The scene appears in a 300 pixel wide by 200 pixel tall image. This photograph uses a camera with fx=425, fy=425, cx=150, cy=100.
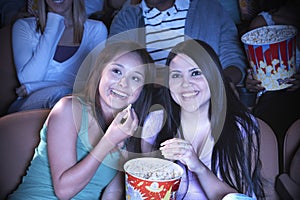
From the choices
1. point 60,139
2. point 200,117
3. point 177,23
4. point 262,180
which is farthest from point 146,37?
point 262,180

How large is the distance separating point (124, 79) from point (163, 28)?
0.20 meters

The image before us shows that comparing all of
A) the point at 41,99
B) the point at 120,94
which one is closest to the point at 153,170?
the point at 120,94

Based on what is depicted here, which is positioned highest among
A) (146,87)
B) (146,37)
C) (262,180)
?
(146,37)

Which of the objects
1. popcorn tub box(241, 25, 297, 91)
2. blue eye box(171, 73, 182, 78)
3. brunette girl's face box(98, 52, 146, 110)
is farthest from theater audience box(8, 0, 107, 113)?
popcorn tub box(241, 25, 297, 91)

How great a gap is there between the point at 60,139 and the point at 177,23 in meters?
0.51

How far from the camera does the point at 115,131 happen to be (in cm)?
132

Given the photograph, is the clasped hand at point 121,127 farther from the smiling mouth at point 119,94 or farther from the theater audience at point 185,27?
the theater audience at point 185,27

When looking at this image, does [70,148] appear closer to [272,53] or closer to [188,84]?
[188,84]

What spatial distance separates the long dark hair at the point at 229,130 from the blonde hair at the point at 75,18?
1.04ft

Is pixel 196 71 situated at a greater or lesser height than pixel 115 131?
greater

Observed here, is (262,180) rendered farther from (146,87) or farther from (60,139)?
(60,139)

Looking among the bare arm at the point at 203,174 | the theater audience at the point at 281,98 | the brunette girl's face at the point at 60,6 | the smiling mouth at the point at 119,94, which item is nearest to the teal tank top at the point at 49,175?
the smiling mouth at the point at 119,94

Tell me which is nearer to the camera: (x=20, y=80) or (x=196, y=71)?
(x=196, y=71)

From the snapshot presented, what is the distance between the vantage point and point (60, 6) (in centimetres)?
139
